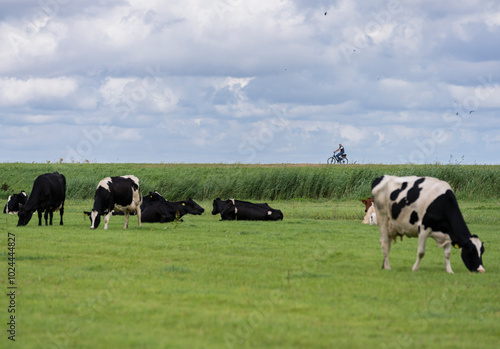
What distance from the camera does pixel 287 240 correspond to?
2020 cm

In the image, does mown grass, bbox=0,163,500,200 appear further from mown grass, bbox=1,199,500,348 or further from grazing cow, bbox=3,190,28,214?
mown grass, bbox=1,199,500,348

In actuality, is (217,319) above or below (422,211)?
below

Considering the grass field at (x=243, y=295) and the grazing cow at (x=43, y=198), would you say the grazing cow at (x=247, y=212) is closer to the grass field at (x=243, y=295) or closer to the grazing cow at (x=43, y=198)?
the grazing cow at (x=43, y=198)

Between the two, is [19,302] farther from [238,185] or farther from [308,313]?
[238,185]

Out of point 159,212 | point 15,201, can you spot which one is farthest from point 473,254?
point 15,201

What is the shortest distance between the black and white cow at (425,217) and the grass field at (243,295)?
1.86 ft

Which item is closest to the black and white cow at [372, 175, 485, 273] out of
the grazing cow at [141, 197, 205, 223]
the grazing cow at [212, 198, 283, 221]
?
the grazing cow at [212, 198, 283, 221]

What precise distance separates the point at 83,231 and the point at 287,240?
754cm

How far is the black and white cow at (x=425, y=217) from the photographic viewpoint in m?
13.8

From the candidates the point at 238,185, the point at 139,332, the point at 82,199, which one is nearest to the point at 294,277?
the point at 139,332

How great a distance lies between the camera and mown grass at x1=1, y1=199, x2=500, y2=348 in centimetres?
805

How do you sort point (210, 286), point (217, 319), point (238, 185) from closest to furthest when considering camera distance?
point (217, 319) → point (210, 286) → point (238, 185)

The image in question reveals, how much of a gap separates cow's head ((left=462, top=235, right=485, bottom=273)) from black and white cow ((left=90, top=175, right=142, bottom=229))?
14106 millimetres

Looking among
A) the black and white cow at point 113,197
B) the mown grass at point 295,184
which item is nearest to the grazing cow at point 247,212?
the black and white cow at point 113,197
